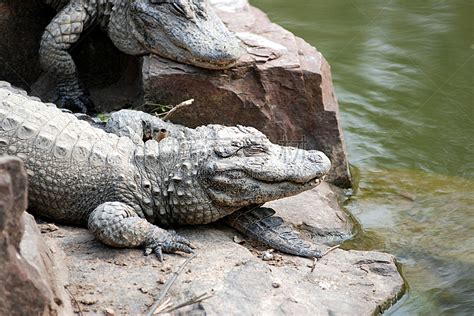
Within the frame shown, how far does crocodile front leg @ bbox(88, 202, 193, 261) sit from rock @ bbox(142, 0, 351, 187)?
1521 millimetres

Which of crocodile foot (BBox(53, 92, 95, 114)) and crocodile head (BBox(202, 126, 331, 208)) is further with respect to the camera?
→ crocodile foot (BBox(53, 92, 95, 114))

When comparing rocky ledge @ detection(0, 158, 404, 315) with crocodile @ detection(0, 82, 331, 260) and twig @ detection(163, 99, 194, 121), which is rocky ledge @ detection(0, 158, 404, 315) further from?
twig @ detection(163, 99, 194, 121)

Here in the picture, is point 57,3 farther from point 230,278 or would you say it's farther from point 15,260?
point 15,260

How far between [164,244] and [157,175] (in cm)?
48

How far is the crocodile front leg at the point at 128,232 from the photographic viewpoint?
484cm

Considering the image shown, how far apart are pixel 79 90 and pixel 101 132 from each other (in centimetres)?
145

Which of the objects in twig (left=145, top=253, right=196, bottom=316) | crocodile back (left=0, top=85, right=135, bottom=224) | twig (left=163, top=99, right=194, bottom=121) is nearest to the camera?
twig (left=145, top=253, right=196, bottom=316)

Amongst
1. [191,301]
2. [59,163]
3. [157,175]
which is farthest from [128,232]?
[191,301]

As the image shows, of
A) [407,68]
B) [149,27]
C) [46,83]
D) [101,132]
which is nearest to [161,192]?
[101,132]

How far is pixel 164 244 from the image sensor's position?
490 cm

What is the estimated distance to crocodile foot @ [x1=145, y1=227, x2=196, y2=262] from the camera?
4.89 meters

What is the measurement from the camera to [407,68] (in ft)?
31.1

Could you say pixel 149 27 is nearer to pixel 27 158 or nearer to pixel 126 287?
pixel 27 158

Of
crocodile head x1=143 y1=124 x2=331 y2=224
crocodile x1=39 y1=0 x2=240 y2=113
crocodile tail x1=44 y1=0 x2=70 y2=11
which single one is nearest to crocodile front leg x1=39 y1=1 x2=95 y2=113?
crocodile x1=39 y1=0 x2=240 y2=113
